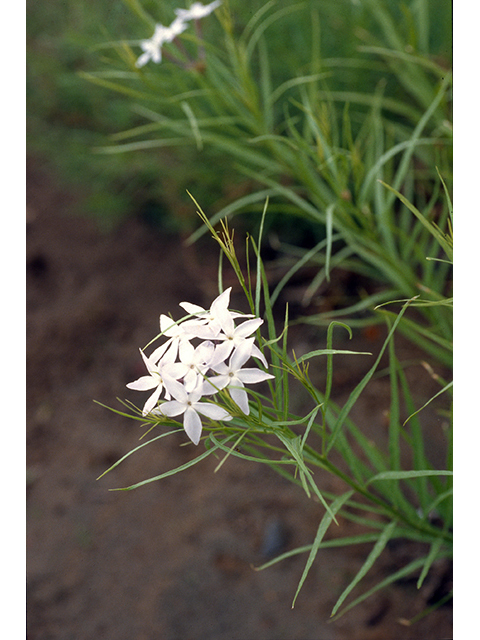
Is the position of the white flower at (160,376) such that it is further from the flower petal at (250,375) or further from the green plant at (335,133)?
the green plant at (335,133)

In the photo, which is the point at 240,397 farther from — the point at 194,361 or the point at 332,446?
the point at 332,446

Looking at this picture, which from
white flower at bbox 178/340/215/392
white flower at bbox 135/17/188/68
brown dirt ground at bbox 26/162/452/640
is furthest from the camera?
brown dirt ground at bbox 26/162/452/640

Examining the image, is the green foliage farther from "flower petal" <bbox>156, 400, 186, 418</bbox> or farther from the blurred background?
the blurred background

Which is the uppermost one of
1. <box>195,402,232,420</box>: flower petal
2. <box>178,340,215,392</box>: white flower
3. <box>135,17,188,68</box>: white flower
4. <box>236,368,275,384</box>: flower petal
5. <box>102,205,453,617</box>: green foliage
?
<box>135,17,188,68</box>: white flower

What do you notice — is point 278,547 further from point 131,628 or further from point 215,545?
point 131,628

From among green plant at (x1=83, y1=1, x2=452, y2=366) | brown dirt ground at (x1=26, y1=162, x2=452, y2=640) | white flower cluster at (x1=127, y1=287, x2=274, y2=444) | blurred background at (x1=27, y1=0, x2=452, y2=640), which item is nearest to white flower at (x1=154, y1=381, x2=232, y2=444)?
white flower cluster at (x1=127, y1=287, x2=274, y2=444)

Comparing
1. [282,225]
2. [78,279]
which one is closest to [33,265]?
[78,279]
